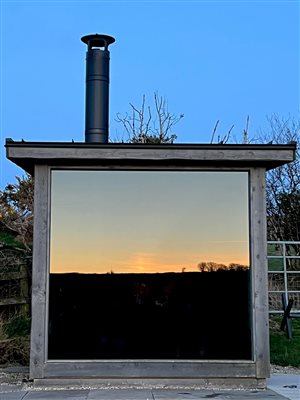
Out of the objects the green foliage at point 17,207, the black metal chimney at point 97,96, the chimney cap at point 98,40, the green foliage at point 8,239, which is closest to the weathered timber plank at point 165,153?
the black metal chimney at point 97,96

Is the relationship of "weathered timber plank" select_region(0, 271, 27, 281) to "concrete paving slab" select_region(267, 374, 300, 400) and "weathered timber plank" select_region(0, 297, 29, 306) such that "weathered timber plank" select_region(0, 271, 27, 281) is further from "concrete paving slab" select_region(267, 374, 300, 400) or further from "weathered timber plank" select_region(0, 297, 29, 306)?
"concrete paving slab" select_region(267, 374, 300, 400)

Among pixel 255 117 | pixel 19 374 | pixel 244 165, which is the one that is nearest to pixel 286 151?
pixel 244 165

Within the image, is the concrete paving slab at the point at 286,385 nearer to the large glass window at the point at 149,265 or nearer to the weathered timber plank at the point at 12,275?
the large glass window at the point at 149,265

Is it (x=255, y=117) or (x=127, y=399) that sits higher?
(x=255, y=117)

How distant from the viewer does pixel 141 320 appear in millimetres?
6770

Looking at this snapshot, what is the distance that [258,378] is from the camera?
22.0ft

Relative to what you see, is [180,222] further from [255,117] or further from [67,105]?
[67,105]

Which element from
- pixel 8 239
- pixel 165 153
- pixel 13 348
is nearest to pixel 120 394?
pixel 165 153

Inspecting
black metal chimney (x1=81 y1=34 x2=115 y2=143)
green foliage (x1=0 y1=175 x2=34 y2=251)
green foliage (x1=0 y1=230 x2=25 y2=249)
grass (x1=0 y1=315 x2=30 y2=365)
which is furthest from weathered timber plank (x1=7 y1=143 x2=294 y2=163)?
green foliage (x1=0 y1=175 x2=34 y2=251)

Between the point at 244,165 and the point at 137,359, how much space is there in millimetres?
2318

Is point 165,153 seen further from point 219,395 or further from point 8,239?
point 8,239

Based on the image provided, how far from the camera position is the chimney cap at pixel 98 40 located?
8.59 m

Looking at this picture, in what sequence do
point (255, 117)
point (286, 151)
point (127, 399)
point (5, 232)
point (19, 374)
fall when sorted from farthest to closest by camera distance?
point (255, 117) < point (5, 232) < point (19, 374) < point (286, 151) < point (127, 399)

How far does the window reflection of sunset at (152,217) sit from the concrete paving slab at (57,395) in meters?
1.28
